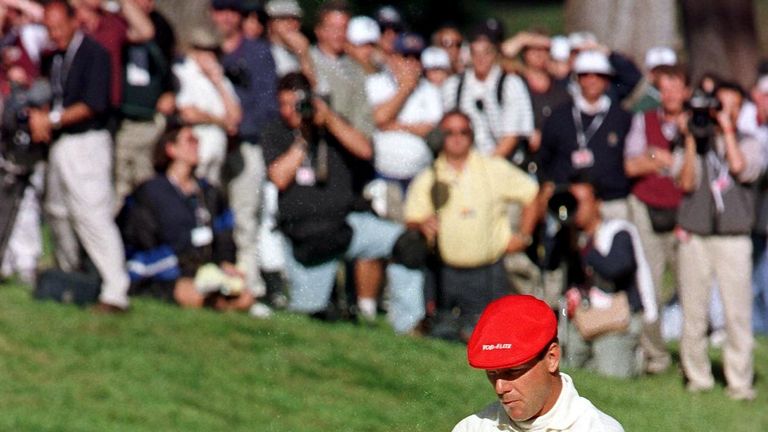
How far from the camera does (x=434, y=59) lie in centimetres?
1680

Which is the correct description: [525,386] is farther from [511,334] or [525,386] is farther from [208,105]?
[208,105]

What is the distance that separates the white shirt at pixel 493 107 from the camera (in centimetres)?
1606

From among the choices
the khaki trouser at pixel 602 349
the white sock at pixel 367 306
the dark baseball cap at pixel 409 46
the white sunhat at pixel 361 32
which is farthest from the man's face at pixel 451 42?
the khaki trouser at pixel 602 349

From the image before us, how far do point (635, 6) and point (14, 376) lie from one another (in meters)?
10.6

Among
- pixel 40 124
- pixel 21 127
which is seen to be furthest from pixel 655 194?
pixel 21 127

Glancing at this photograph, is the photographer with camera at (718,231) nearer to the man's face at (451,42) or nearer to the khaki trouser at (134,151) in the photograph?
the man's face at (451,42)

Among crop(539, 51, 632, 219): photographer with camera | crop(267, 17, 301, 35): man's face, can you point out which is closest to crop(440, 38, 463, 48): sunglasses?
crop(267, 17, 301, 35): man's face

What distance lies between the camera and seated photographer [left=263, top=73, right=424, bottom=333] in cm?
1432

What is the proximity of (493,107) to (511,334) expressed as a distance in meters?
9.68

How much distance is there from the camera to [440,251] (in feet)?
47.2

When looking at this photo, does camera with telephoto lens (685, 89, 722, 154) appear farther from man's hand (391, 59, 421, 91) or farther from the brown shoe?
the brown shoe

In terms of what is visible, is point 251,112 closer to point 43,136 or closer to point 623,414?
point 43,136

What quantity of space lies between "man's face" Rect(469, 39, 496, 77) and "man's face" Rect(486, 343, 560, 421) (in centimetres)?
973

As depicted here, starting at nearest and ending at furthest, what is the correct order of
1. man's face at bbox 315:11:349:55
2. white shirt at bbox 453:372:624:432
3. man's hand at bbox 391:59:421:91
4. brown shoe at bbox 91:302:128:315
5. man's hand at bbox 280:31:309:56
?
white shirt at bbox 453:372:624:432, brown shoe at bbox 91:302:128:315, man's face at bbox 315:11:349:55, man's hand at bbox 280:31:309:56, man's hand at bbox 391:59:421:91
